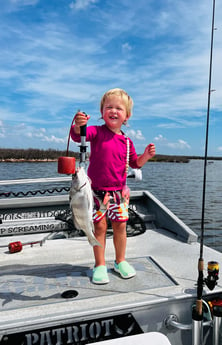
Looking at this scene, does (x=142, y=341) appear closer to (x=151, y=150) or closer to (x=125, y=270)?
(x=125, y=270)

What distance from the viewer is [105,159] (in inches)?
103

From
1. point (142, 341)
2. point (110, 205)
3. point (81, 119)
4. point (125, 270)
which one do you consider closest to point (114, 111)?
point (81, 119)

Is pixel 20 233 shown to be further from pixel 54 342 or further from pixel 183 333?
pixel 183 333

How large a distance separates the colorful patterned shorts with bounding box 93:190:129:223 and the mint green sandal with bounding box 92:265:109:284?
469mm

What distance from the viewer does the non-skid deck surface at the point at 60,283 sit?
2354 millimetres

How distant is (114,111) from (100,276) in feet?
5.14

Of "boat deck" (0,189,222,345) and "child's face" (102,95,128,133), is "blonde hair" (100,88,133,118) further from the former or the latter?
"boat deck" (0,189,222,345)

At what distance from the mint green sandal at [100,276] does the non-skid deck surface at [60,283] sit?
40mm

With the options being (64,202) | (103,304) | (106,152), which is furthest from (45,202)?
(103,304)

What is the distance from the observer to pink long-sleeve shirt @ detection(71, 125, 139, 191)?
8.60 feet

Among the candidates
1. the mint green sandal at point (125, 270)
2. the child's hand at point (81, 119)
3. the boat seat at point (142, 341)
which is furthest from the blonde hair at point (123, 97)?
the boat seat at point (142, 341)

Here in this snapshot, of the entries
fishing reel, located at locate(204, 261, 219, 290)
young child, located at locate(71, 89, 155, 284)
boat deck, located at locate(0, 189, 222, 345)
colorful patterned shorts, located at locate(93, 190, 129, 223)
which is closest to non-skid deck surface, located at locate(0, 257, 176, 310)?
boat deck, located at locate(0, 189, 222, 345)

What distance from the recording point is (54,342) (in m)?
2.06

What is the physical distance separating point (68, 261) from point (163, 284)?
1.24 meters
